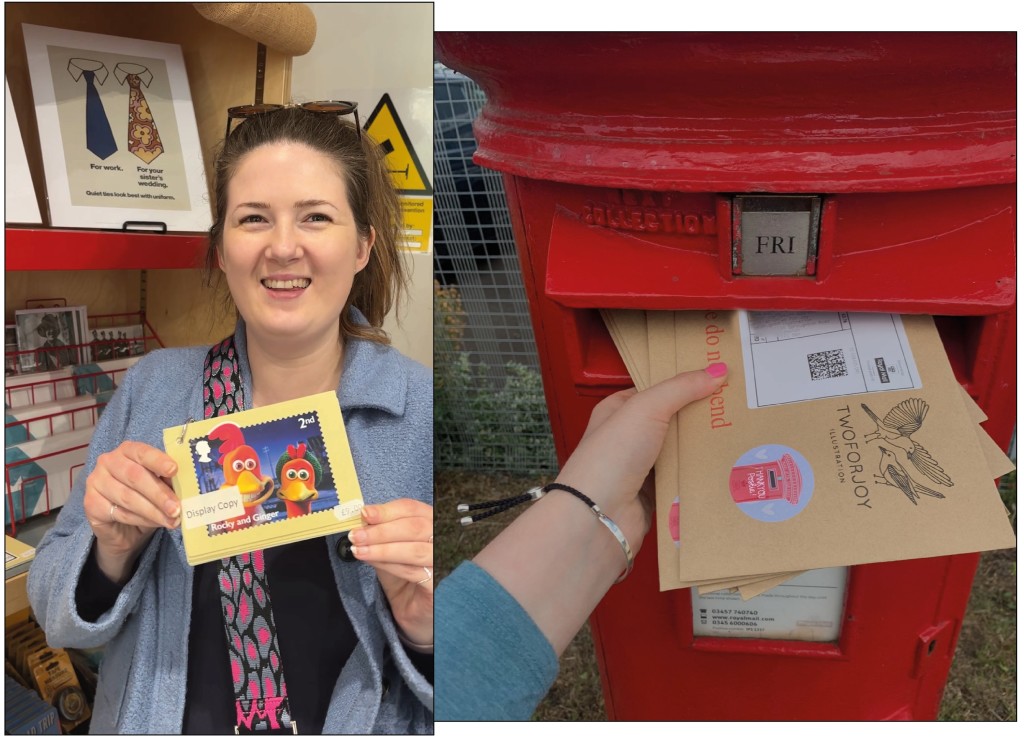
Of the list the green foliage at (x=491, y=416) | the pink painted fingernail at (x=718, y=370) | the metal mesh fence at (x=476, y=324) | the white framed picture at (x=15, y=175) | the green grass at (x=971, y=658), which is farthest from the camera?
the green foliage at (x=491, y=416)

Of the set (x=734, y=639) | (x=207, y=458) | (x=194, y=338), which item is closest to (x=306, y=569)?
(x=207, y=458)

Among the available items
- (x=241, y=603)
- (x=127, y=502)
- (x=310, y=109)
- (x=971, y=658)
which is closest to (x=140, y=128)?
(x=310, y=109)

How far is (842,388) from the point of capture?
1131 mm

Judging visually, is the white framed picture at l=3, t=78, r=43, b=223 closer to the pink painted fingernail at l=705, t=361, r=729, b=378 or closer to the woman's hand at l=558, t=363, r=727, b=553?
the woman's hand at l=558, t=363, r=727, b=553

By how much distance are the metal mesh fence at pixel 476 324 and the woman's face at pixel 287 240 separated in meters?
1.89

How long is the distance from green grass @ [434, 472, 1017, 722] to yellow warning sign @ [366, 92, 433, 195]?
5.71 feet

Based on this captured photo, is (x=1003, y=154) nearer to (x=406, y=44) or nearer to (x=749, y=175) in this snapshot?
(x=749, y=175)

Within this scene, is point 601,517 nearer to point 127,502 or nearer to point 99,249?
point 127,502

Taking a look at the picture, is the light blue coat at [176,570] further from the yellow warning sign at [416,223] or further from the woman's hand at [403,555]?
the yellow warning sign at [416,223]

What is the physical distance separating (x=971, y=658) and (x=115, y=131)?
8.58ft

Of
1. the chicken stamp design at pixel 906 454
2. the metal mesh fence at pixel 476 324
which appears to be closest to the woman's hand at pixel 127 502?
the chicken stamp design at pixel 906 454

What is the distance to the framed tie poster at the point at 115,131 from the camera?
1096 millimetres

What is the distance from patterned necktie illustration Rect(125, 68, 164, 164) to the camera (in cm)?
111

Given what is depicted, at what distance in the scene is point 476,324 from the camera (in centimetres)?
328
